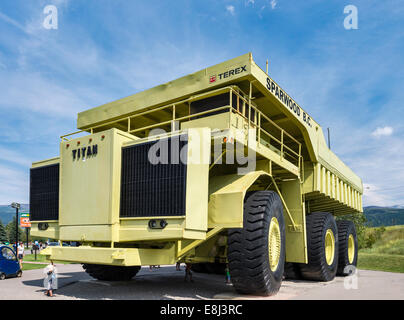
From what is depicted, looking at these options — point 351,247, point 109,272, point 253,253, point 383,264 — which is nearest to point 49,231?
point 109,272

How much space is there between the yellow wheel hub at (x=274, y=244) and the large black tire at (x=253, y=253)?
0.29 metres

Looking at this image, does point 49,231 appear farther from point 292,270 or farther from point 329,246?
point 329,246

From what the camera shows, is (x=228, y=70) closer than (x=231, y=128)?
No

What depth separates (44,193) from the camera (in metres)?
8.08

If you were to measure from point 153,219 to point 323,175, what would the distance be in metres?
6.71

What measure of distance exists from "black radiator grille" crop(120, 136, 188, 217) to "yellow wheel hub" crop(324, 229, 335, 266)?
7040mm

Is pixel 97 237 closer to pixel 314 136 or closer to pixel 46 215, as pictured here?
pixel 46 215

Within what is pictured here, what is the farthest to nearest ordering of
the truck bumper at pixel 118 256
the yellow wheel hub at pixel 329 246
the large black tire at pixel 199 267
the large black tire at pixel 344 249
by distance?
the large black tire at pixel 199 267, the large black tire at pixel 344 249, the yellow wheel hub at pixel 329 246, the truck bumper at pixel 118 256

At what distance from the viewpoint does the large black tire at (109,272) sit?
32.2ft

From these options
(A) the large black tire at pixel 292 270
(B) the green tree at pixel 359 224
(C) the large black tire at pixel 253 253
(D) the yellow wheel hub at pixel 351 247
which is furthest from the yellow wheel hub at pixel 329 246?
(B) the green tree at pixel 359 224

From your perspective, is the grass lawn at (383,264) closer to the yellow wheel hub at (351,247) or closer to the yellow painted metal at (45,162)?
the yellow wheel hub at (351,247)

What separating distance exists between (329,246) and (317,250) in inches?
57.9

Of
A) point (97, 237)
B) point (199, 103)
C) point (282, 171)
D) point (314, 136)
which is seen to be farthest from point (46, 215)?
point (314, 136)

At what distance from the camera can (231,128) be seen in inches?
264
